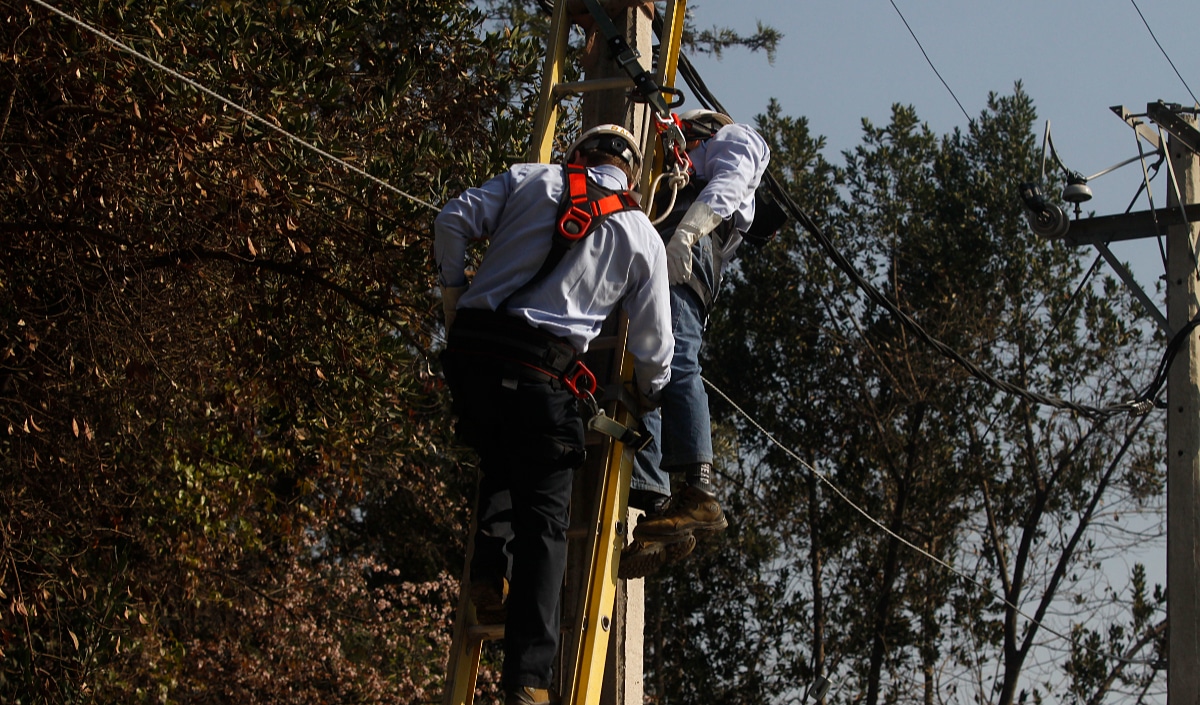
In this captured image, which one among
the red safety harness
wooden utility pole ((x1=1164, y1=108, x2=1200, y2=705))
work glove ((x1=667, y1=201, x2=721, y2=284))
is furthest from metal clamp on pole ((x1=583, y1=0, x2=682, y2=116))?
wooden utility pole ((x1=1164, y1=108, x2=1200, y2=705))

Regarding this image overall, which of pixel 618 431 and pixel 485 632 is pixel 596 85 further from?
pixel 485 632

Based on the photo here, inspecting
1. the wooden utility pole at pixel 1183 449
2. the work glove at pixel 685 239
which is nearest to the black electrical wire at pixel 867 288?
the wooden utility pole at pixel 1183 449

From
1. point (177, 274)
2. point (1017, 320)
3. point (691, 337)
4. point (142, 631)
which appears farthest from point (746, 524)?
point (691, 337)

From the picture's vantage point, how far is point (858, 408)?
844 inches

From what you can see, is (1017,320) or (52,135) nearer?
(52,135)

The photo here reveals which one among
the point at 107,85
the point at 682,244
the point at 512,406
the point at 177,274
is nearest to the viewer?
the point at 512,406

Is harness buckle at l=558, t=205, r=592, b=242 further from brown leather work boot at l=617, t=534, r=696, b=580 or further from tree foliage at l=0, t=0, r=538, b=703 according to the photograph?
tree foliage at l=0, t=0, r=538, b=703

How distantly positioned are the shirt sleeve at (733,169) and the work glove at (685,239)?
0.10 m

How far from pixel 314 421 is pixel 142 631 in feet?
8.76

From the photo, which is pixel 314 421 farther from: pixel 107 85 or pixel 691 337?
pixel 691 337

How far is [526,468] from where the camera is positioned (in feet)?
14.3

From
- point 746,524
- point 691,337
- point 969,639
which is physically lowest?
point 691,337

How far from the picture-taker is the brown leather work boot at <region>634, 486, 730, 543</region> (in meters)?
4.83

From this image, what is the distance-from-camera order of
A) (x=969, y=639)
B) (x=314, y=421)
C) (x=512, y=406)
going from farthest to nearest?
(x=969, y=639)
(x=314, y=421)
(x=512, y=406)
